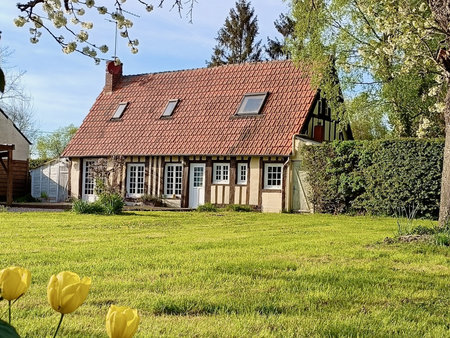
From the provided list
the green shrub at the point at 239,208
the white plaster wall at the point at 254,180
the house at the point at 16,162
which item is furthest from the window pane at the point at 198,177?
the house at the point at 16,162

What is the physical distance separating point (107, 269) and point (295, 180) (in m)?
15.9

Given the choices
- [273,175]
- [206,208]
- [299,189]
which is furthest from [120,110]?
[299,189]

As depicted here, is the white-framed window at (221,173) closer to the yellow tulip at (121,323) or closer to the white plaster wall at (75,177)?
the white plaster wall at (75,177)

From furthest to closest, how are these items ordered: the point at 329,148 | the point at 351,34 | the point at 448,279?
the point at 351,34 < the point at 329,148 < the point at 448,279

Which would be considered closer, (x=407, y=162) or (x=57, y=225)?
(x=57, y=225)

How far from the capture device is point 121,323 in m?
1.49

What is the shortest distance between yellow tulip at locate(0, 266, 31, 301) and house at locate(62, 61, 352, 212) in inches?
777

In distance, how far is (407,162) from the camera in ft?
60.8

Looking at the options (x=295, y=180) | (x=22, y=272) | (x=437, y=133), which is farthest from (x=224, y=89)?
(x=22, y=272)

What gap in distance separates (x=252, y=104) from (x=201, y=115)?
90.4 inches

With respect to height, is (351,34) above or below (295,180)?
above

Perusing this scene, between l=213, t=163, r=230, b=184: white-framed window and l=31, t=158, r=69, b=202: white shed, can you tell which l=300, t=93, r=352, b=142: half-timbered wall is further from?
l=31, t=158, r=69, b=202: white shed

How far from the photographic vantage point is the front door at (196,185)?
23.6 m

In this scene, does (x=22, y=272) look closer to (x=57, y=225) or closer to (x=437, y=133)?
(x=57, y=225)
